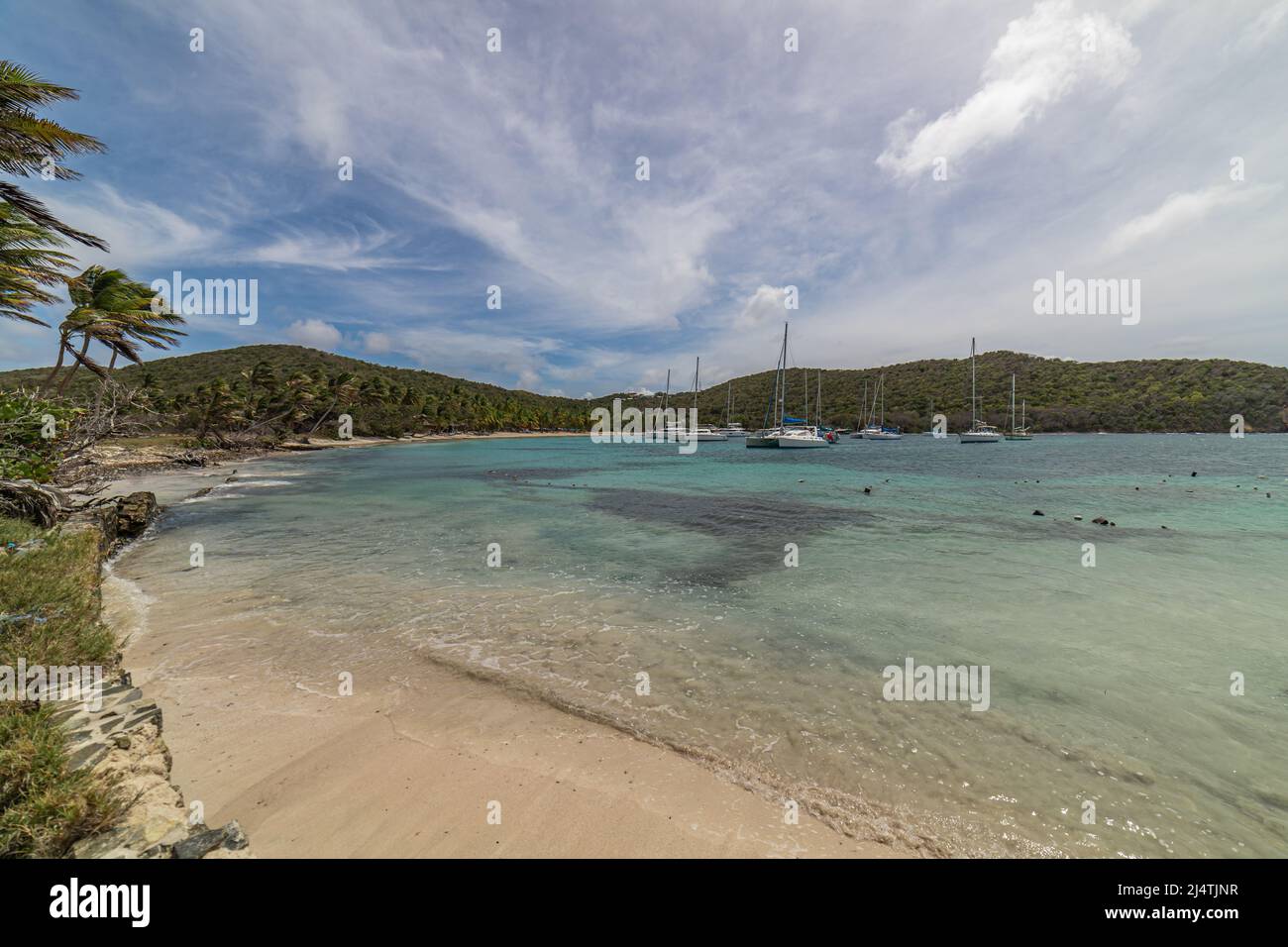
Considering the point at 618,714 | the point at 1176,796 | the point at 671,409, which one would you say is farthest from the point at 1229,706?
the point at 671,409

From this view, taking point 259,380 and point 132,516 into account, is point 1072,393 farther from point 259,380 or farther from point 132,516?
point 259,380

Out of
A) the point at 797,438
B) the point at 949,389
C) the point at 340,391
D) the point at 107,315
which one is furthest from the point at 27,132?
the point at 949,389

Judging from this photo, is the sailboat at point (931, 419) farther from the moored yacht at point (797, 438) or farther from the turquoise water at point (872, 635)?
the turquoise water at point (872, 635)

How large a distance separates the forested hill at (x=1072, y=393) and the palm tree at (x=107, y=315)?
3746 inches

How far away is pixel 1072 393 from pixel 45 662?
153483 millimetres

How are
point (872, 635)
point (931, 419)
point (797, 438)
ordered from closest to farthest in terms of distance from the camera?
point (872, 635) < point (797, 438) < point (931, 419)

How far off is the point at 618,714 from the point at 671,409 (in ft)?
478

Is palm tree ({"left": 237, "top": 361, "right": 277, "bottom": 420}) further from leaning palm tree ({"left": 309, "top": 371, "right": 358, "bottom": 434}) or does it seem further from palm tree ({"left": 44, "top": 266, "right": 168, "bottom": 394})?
palm tree ({"left": 44, "top": 266, "right": 168, "bottom": 394})

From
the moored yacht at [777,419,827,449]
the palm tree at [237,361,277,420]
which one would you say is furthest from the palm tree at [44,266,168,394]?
the moored yacht at [777,419,827,449]

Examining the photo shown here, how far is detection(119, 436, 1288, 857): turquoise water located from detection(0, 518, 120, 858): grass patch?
204 centimetres

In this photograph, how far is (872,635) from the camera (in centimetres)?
798

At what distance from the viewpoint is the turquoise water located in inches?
173
